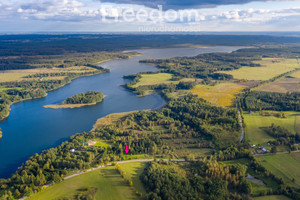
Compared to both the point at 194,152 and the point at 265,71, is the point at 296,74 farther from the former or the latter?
the point at 194,152

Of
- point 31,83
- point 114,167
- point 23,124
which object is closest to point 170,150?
point 114,167

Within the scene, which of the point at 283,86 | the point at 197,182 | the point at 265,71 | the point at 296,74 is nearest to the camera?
the point at 197,182

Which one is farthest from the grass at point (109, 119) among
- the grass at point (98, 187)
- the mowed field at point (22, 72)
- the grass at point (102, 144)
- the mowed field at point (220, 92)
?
the mowed field at point (22, 72)

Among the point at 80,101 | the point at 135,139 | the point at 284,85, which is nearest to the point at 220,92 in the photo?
the point at 284,85

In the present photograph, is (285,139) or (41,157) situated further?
(285,139)

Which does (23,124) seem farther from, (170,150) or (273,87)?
(273,87)

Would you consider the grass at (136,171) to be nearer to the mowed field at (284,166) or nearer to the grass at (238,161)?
the grass at (238,161)
